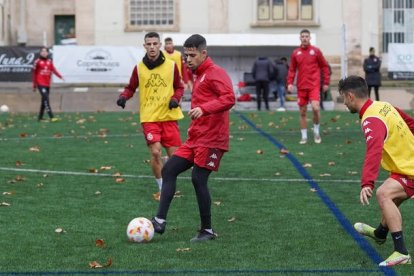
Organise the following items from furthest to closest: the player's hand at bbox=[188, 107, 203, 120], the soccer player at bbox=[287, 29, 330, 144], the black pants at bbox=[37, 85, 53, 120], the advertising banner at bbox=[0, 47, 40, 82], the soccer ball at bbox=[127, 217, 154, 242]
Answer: the advertising banner at bbox=[0, 47, 40, 82] < the black pants at bbox=[37, 85, 53, 120] < the soccer player at bbox=[287, 29, 330, 144] < the soccer ball at bbox=[127, 217, 154, 242] < the player's hand at bbox=[188, 107, 203, 120]

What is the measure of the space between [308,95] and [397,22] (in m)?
30.0

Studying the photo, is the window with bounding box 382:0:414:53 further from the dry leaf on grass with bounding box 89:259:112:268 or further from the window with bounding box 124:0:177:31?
the dry leaf on grass with bounding box 89:259:112:268

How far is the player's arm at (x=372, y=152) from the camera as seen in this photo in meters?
8.01

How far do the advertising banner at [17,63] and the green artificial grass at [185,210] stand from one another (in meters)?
17.5

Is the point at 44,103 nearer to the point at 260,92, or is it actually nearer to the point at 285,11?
the point at 260,92

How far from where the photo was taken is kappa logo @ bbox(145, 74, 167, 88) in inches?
488

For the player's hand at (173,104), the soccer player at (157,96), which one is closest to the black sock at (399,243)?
the player's hand at (173,104)

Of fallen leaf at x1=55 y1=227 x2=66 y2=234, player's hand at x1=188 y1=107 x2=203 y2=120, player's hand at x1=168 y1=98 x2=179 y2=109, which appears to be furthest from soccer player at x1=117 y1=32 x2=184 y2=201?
player's hand at x1=188 y1=107 x2=203 y2=120

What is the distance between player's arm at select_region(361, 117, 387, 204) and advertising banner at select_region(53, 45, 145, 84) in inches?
1176

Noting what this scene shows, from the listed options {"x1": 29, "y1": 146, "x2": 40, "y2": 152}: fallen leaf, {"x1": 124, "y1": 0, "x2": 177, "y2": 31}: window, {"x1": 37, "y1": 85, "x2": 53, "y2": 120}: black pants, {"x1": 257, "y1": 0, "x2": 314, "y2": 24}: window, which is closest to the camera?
{"x1": 29, "y1": 146, "x2": 40, "y2": 152}: fallen leaf

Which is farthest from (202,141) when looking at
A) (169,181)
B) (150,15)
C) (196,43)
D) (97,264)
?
(150,15)

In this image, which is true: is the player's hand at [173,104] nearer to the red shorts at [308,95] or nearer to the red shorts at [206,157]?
the red shorts at [206,157]

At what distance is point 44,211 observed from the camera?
11578 mm

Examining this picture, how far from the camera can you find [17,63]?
38.6 meters
